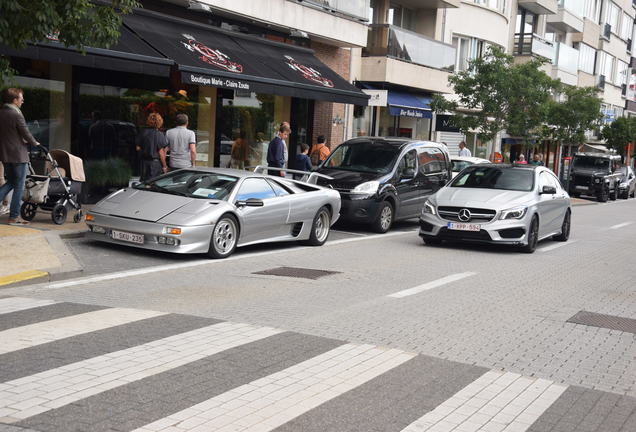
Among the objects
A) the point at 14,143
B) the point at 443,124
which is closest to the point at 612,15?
the point at 443,124

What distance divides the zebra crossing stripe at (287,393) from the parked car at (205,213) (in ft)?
15.9

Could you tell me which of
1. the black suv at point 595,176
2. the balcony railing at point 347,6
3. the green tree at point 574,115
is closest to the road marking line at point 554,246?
the balcony railing at point 347,6

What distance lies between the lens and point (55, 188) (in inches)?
511

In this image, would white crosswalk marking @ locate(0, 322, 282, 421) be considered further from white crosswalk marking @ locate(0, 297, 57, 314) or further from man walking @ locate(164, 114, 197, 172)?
man walking @ locate(164, 114, 197, 172)

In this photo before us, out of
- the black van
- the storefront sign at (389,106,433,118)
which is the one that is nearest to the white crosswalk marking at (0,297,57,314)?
the black van

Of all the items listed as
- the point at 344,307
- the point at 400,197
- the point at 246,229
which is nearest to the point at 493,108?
the point at 400,197

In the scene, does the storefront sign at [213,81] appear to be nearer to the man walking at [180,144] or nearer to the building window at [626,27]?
the man walking at [180,144]

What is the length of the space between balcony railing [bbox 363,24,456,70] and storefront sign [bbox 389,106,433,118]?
1.79 metres

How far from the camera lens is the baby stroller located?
41.8 feet

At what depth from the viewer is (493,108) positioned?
1157 inches

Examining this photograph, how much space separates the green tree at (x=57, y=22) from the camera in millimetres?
10094

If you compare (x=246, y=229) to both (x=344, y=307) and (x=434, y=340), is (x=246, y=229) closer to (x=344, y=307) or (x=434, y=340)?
(x=344, y=307)

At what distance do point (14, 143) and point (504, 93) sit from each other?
67.1 feet

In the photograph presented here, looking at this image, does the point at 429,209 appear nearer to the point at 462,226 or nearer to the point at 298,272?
the point at 462,226
